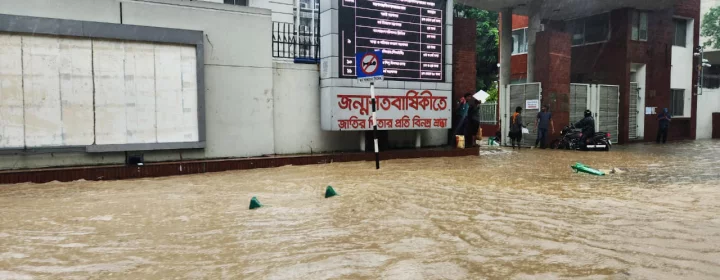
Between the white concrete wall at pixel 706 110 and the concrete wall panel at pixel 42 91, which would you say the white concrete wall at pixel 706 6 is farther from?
the concrete wall panel at pixel 42 91

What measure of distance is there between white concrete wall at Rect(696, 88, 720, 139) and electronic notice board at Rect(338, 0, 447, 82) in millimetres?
19391

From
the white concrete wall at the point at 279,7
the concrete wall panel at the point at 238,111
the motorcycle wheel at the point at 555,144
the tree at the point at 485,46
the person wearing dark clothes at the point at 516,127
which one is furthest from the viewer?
the tree at the point at 485,46

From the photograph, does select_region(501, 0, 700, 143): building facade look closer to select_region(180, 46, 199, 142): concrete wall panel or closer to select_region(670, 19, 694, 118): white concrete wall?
select_region(670, 19, 694, 118): white concrete wall

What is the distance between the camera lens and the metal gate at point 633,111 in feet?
72.1

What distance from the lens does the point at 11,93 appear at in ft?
29.3

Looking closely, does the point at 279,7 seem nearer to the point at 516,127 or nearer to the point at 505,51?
the point at 516,127

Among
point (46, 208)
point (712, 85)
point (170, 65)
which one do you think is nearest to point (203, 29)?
point (170, 65)

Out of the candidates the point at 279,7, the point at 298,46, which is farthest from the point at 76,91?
the point at 279,7

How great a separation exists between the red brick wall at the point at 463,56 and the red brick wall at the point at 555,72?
17.3 ft

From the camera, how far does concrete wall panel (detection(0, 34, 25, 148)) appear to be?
8867mm

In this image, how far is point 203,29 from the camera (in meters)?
10.9

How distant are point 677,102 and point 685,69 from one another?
1574mm

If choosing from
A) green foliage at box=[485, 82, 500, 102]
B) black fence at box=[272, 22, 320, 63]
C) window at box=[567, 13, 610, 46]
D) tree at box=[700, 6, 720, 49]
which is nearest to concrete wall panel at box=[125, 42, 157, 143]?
black fence at box=[272, 22, 320, 63]

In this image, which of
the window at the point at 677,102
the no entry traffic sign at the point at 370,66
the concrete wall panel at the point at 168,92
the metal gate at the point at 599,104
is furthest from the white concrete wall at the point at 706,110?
the concrete wall panel at the point at 168,92
